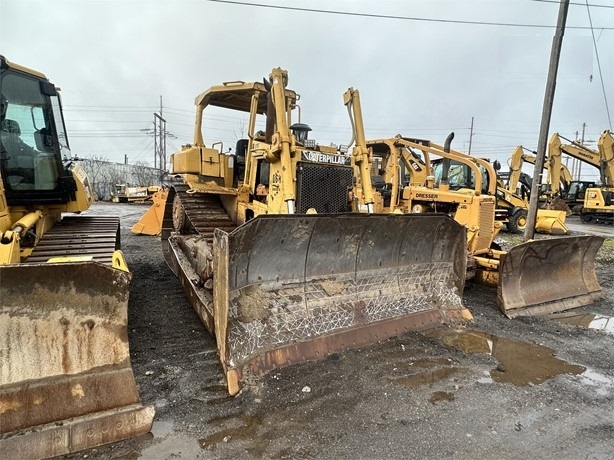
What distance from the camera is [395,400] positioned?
2809mm

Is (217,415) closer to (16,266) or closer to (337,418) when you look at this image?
(337,418)

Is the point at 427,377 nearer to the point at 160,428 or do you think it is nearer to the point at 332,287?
the point at 332,287

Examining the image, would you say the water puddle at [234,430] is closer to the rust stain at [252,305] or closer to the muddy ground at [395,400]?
the muddy ground at [395,400]

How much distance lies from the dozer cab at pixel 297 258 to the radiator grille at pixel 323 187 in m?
0.01

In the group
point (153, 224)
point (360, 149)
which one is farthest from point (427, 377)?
point (153, 224)

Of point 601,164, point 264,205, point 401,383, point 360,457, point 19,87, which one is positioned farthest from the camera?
point 601,164

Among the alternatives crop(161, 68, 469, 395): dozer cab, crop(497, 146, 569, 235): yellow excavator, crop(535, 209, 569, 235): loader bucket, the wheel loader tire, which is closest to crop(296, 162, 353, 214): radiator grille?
crop(161, 68, 469, 395): dozer cab

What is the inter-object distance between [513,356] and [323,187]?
2830mm

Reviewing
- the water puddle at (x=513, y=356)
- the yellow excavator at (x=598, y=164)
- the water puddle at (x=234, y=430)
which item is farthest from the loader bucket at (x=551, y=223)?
the water puddle at (x=234, y=430)

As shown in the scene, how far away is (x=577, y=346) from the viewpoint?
395 centimetres

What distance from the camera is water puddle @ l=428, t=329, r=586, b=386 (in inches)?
129

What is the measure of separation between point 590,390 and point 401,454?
1877 mm

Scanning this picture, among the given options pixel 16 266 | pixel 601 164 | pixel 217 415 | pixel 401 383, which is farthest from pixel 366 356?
pixel 601 164

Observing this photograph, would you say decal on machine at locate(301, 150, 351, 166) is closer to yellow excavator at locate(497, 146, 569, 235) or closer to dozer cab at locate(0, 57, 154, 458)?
dozer cab at locate(0, 57, 154, 458)
